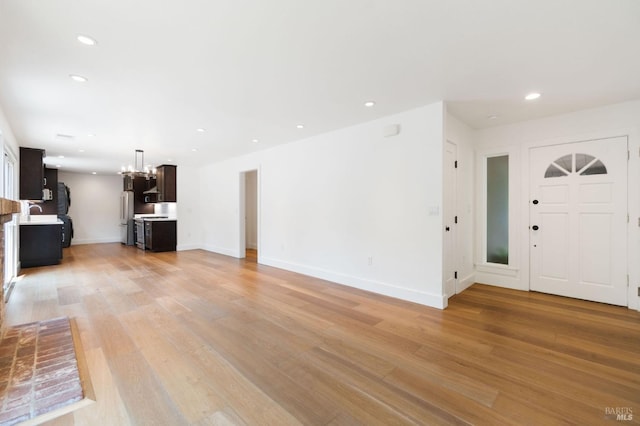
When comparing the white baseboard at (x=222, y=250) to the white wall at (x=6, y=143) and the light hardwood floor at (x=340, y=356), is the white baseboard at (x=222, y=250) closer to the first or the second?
the light hardwood floor at (x=340, y=356)

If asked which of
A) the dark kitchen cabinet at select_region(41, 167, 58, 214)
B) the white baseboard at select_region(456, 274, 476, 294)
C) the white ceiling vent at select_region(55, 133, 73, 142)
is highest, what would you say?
the white ceiling vent at select_region(55, 133, 73, 142)

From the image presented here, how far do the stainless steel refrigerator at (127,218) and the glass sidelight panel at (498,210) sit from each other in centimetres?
1020

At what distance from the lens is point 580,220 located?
147 inches

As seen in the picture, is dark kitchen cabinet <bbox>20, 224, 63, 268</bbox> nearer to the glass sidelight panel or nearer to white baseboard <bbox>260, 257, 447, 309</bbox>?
white baseboard <bbox>260, 257, 447, 309</bbox>

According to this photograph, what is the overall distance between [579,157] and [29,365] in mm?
6412

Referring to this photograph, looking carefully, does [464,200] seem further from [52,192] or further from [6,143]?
[52,192]

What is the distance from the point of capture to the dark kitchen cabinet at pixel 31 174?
545 cm

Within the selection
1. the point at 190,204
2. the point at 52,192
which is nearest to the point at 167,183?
the point at 190,204

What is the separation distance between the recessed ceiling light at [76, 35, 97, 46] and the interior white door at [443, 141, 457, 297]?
368 cm

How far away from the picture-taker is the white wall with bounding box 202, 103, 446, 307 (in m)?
3.53

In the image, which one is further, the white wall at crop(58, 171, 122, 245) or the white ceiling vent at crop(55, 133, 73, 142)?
the white wall at crop(58, 171, 122, 245)

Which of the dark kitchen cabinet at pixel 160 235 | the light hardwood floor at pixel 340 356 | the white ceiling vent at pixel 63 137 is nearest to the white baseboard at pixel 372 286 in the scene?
the light hardwood floor at pixel 340 356

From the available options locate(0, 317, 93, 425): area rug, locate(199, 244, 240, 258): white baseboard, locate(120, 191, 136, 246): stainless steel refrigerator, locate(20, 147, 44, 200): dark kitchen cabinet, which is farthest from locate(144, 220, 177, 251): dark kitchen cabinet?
locate(0, 317, 93, 425): area rug

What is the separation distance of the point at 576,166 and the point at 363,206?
9.65 feet
